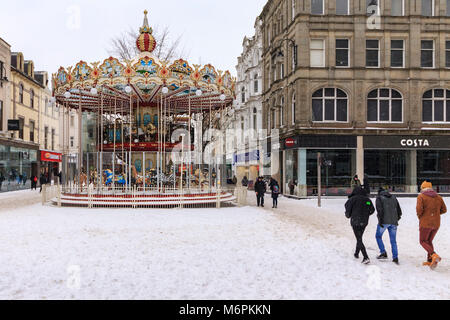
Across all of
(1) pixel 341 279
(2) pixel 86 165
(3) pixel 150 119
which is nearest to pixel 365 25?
(3) pixel 150 119

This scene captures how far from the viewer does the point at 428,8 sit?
27062 millimetres

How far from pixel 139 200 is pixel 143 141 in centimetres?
466

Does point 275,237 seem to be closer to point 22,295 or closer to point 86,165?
point 22,295

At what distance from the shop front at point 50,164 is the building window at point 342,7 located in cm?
3053

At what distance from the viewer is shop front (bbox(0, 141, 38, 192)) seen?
3240cm

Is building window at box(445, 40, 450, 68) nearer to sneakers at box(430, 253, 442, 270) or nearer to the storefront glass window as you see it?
the storefront glass window

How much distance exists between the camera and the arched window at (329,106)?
26.9 meters

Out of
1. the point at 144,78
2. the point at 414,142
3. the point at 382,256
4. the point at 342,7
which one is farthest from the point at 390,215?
the point at 342,7

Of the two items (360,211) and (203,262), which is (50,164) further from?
(360,211)

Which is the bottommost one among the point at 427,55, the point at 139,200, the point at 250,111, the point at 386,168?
the point at 139,200

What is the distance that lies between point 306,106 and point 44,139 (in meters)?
29.2

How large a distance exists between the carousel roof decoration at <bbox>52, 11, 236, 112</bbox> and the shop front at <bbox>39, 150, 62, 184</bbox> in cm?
2240

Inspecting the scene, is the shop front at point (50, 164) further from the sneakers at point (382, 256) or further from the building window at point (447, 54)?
the sneakers at point (382, 256)
